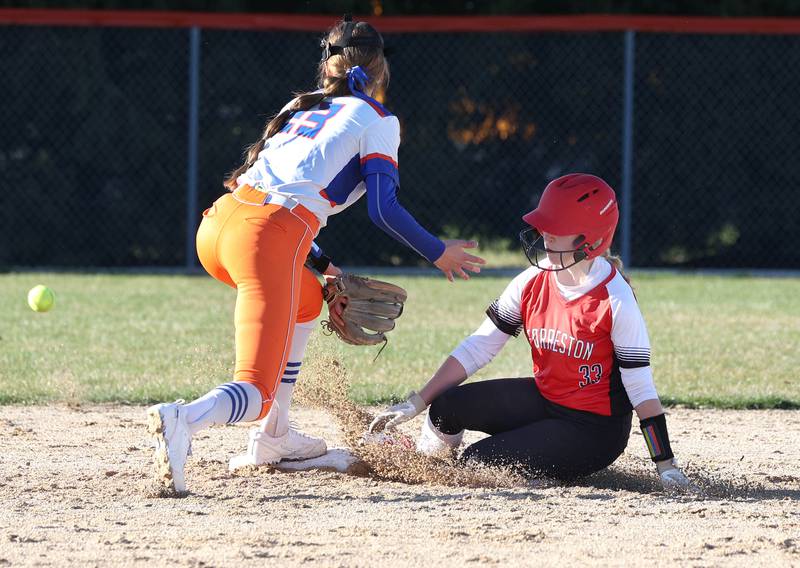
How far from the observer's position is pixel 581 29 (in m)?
11.5

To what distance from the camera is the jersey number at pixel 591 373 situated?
4.39 meters

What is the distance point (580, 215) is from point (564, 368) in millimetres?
560

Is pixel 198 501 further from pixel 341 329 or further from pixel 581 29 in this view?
pixel 581 29

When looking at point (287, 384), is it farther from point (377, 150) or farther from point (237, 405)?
point (377, 150)

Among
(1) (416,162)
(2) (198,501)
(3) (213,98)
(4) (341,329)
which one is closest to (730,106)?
(1) (416,162)

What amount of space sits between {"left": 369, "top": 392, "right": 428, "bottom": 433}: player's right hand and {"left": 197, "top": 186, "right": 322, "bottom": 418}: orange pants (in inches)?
22.3

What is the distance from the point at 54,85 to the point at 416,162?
3424mm

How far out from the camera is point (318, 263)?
4.74 meters

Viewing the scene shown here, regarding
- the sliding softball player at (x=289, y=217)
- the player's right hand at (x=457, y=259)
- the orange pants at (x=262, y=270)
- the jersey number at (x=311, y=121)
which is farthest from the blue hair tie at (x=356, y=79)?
the player's right hand at (x=457, y=259)

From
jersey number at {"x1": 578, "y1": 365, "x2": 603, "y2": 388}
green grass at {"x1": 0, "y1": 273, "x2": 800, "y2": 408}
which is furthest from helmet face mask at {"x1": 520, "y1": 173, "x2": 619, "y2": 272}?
green grass at {"x1": 0, "y1": 273, "x2": 800, "y2": 408}

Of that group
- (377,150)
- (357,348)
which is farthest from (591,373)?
(357,348)

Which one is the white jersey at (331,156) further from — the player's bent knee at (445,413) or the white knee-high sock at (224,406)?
the player's bent knee at (445,413)

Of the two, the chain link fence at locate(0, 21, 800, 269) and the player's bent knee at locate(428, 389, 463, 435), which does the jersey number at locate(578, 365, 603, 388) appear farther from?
the chain link fence at locate(0, 21, 800, 269)

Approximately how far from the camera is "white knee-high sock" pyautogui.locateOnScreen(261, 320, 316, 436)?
444cm
